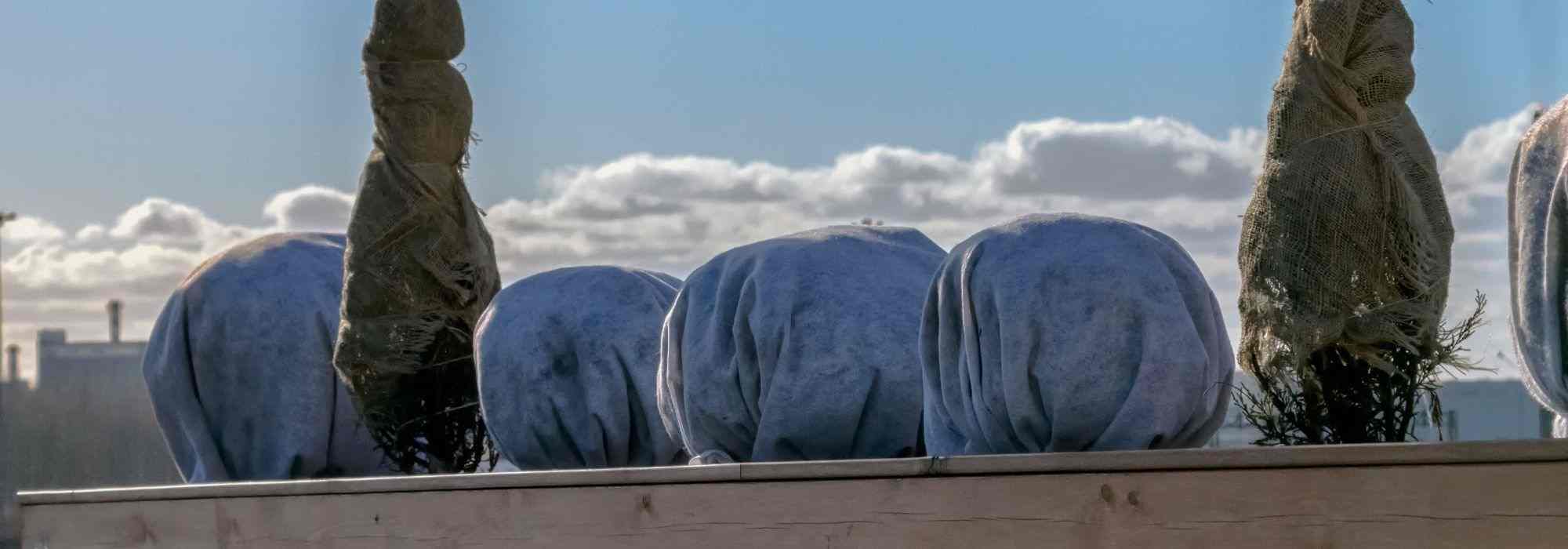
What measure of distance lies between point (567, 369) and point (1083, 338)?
245 centimetres

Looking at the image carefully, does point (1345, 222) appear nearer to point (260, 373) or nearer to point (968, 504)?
point (968, 504)

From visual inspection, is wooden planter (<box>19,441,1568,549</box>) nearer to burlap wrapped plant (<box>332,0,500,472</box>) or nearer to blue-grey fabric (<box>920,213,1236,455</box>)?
blue-grey fabric (<box>920,213,1236,455</box>)

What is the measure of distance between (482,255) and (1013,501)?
3860 mm

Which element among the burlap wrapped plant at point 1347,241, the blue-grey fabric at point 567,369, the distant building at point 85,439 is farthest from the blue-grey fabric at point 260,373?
the distant building at point 85,439

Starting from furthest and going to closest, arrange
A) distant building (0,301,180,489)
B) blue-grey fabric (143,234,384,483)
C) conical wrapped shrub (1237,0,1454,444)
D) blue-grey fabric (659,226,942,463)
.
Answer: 1. distant building (0,301,180,489)
2. blue-grey fabric (143,234,384,483)
3. blue-grey fabric (659,226,942,463)
4. conical wrapped shrub (1237,0,1454,444)

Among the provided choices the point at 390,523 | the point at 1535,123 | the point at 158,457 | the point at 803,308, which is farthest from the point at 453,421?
the point at 158,457

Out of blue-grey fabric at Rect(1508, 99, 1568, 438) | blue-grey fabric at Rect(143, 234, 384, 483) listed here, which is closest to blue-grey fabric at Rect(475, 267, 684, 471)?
blue-grey fabric at Rect(143, 234, 384, 483)

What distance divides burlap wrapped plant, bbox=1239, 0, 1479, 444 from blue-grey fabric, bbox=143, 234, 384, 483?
14.7 ft

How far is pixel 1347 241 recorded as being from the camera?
21.9 ft

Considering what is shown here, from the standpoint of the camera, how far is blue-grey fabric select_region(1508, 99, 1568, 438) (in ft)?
22.7

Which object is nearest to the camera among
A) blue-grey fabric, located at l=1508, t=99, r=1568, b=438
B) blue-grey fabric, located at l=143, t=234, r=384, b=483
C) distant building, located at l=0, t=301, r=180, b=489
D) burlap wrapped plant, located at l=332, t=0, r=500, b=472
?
blue-grey fabric, located at l=1508, t=99, r=1568, b=438

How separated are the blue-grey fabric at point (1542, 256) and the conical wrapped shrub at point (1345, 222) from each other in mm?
380

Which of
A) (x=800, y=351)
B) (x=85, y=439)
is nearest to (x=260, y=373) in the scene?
(x=800, y=351)

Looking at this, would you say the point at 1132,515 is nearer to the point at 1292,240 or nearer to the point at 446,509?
the point at 1292,240
